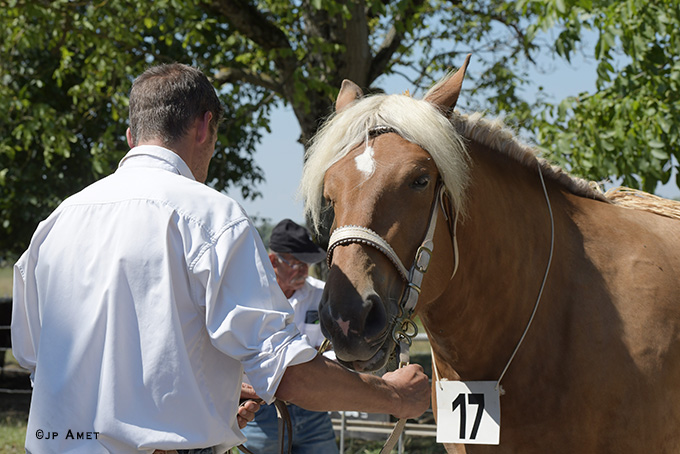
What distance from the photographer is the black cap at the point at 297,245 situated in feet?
14.6

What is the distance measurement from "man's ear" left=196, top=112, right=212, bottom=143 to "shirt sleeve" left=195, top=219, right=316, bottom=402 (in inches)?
15.4

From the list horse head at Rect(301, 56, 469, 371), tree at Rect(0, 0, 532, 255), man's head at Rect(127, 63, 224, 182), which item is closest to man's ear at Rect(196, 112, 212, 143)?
man's head at Rect(127, 63, 224, 182)

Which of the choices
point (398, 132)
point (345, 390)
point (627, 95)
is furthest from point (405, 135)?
point (627, 95)

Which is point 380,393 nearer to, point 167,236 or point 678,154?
point 167,236

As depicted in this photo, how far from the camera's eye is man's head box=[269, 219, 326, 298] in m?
4.46

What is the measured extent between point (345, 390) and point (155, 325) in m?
0.50

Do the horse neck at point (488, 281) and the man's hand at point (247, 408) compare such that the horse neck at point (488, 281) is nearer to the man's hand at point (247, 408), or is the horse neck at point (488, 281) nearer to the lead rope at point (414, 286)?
the lead rope at point (414, 286)

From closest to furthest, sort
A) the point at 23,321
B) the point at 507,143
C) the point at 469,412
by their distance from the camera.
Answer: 1. the point at 23,321
2. the point at 469,412
3. the point at 507,143

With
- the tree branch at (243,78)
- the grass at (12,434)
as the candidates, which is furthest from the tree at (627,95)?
the grass at (12,434)

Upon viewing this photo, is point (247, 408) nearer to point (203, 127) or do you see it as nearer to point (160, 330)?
point (160, 330)

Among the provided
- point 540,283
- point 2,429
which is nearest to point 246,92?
point 2,429

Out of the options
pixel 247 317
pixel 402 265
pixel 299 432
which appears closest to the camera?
pixel 247 317

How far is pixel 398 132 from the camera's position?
2354 millimetres

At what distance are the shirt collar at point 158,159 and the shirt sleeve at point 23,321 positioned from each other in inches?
17.0
